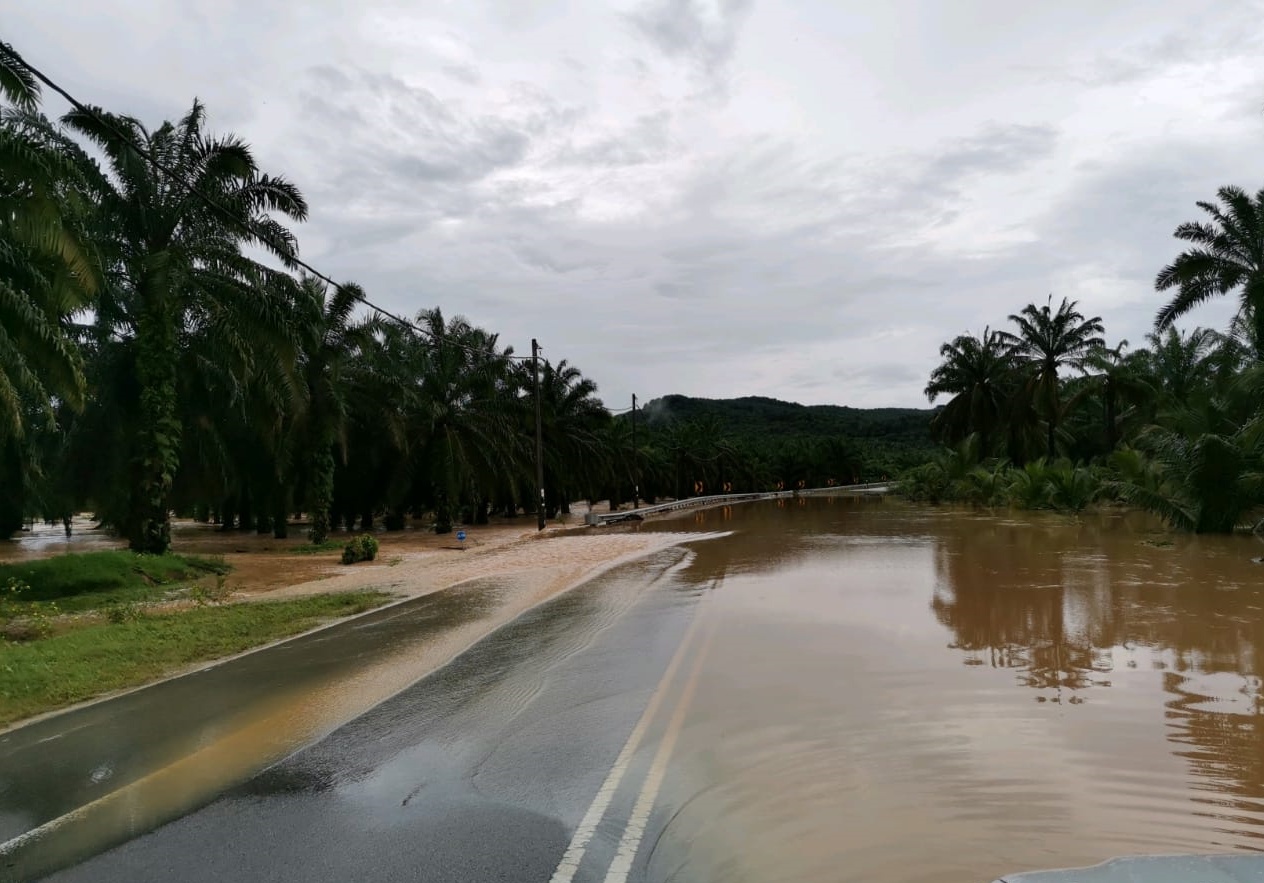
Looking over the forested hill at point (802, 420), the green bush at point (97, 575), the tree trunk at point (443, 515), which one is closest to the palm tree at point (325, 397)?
the tree trunk at point (443, 515)

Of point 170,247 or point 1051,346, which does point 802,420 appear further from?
point 170,247

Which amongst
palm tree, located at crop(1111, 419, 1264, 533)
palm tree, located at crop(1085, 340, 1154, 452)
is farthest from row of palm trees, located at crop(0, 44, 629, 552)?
palm tree, located at crop(1085, 340, 1154, 452)

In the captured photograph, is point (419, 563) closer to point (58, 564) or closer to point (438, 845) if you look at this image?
point (58, 564)

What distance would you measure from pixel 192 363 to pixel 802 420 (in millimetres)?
145964

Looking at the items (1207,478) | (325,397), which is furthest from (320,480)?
(1207,478)

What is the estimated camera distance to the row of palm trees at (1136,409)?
81.4ft

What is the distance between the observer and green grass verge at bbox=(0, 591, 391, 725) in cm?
870

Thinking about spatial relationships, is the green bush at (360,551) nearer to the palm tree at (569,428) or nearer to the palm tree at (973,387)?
the palm tree at (569,428)

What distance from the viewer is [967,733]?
668 cm

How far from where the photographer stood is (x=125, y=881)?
437cm

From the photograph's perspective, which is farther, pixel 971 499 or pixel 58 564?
pixel 971 499

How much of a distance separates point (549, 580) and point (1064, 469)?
32.9 m

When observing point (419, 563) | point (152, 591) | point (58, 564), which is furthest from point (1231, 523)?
point (58, 564)

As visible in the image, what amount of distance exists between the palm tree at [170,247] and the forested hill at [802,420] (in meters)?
120
